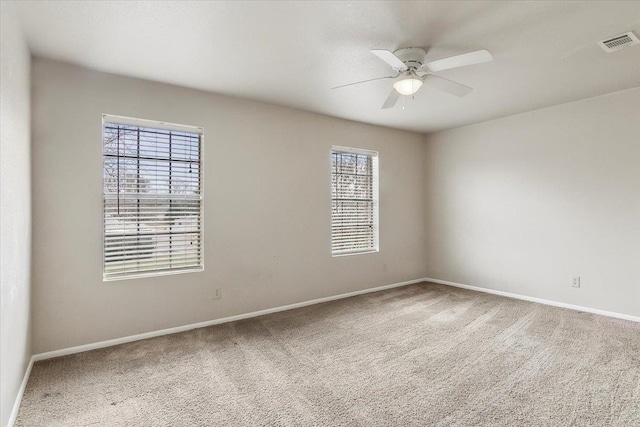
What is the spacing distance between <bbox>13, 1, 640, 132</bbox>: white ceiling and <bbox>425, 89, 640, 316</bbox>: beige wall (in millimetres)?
646

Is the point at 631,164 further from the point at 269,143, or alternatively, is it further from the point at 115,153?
the point at 115,153

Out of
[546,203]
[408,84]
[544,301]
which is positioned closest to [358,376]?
[408,84]

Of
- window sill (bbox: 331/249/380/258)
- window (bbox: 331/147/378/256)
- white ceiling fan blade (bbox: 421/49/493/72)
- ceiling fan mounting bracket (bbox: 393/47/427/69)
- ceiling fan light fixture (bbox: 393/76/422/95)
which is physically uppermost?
ceiling fan mounting bracket (bbox: 393/47/427/69)

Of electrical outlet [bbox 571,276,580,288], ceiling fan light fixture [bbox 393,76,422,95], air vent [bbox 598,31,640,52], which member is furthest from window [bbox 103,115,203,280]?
electrical outlet [bbox 571,276,580,288]

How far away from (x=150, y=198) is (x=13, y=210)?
4.09 feet

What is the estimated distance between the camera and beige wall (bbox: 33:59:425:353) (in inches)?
108

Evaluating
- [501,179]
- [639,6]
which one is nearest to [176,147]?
[639,6]

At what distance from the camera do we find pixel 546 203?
422 cm

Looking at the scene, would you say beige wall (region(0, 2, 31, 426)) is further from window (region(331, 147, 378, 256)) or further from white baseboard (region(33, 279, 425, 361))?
window (region(331, 147, 378, 256))

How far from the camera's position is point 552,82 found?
331cm

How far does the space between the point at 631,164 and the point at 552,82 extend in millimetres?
1349

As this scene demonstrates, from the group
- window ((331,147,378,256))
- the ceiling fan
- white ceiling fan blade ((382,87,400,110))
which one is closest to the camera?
→ the ceiling fan

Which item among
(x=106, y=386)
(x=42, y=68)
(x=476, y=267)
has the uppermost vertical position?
(x=42, y=68)

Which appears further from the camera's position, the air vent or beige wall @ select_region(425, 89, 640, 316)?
beige wall @ select_region(425, 89, 640, 316)
